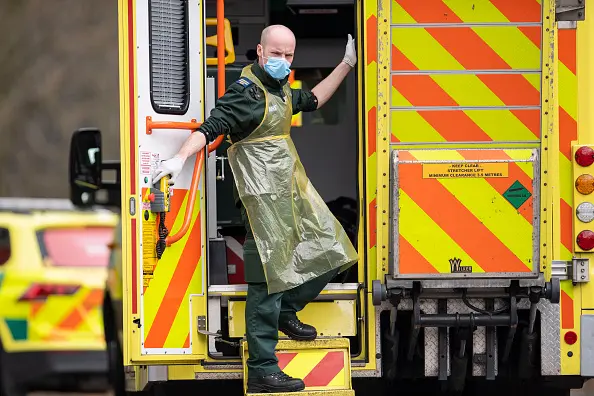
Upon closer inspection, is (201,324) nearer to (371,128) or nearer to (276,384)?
(276,384)

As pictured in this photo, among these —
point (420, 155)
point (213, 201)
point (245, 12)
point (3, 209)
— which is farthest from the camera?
point (3, 209)

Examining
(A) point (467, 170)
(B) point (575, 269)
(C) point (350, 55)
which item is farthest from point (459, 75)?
(B) point (575, 269)

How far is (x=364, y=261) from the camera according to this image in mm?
6074

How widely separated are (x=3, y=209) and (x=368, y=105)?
15.9ft

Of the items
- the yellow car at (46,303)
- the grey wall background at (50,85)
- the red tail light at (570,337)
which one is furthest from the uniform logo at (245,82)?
the grey wall background at (50,85)

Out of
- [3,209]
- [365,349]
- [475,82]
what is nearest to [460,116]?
[475,82]

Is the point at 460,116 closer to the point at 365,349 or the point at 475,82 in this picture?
the point at 475,82

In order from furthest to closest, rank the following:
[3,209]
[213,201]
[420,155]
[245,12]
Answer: [3,209] < [245,12] < [213,201] < [420,155]

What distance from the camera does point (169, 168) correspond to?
18.1 ft

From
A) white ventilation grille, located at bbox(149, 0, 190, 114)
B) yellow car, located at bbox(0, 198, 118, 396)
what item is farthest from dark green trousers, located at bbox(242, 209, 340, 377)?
yellow car, located at bbox(0, 198, 118, 396)

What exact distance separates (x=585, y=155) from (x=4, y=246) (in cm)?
499

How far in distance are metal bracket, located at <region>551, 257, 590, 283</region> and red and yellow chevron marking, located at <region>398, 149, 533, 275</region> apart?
0.36 metres

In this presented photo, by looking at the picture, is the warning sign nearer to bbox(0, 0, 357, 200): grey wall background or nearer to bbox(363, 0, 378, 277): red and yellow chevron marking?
bbox(363, 0, 378, 277): red and yellow chevron marking

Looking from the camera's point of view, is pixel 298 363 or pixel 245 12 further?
pixel 245 12
